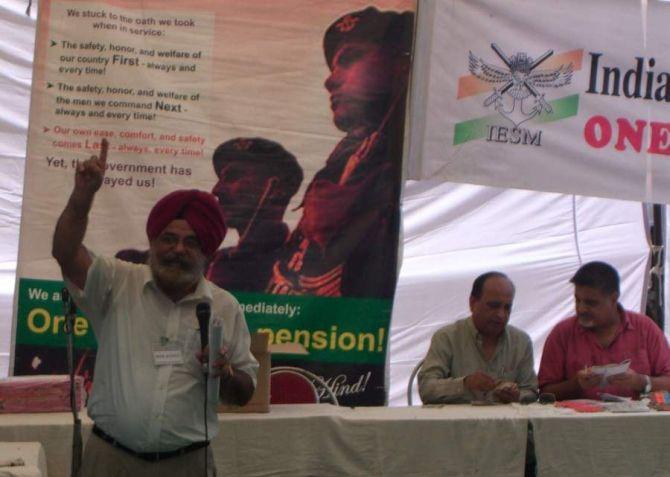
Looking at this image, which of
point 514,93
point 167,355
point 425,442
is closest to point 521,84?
point 514,93

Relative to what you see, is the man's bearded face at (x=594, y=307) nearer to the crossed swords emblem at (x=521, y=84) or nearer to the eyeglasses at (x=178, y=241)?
the crossed swords emblem at (x=521, y=84)

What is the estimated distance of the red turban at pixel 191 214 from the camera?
10.1ft

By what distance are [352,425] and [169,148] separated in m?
1.76

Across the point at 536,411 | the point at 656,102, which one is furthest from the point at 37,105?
the point at 656,102

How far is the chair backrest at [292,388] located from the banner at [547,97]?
46.1 inches

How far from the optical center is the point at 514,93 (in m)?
A: 5.47

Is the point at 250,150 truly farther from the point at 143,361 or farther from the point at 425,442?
the point at 143,361

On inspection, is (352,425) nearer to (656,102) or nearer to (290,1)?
(290,1)

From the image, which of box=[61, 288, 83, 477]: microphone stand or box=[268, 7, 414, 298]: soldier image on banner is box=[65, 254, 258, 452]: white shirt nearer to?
box=[61, 288, 83, 477]: microphone stand

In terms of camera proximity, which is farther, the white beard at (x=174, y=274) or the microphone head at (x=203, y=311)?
the white beard at (x=174, y=274)

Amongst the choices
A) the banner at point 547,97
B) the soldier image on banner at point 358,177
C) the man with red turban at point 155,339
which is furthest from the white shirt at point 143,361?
the banner at point 547,97

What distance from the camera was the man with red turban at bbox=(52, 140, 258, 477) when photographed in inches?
115

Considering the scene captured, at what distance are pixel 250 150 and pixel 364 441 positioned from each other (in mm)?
Result: 1722

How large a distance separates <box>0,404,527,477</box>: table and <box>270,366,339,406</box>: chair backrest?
0.65 metres
